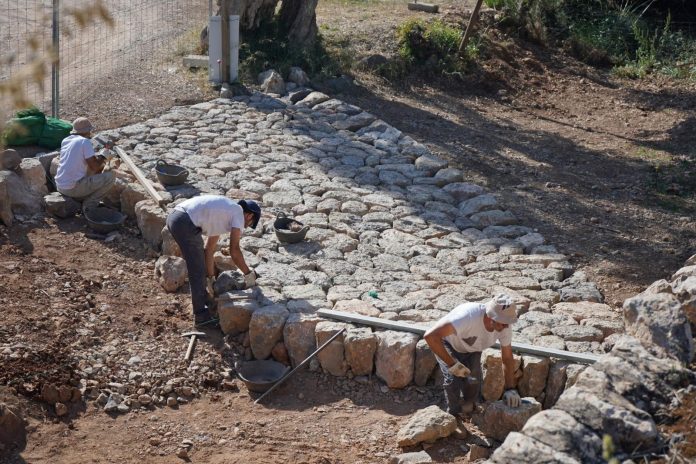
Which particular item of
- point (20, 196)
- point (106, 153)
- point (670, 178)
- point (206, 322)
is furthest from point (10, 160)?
point (670, 178)

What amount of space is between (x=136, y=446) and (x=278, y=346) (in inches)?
63.9

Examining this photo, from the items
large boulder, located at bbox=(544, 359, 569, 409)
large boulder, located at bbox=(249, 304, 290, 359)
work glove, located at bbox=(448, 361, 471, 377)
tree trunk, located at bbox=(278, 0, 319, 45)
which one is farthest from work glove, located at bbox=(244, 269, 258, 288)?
tree trunk, located at bbox=(278, 0, 319, 45)

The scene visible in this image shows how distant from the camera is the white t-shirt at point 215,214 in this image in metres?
8.81

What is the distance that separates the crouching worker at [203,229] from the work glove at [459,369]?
7.72 ft

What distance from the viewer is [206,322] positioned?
9109mm

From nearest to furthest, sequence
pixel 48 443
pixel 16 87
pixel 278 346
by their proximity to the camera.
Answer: pixel 16 87 < pixel 48 443 < pixel 278 346

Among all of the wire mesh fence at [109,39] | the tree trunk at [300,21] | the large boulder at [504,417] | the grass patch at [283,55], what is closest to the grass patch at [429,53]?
the grass patch at [283,55]

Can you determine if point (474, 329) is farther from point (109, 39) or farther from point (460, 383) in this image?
point (109, 39)

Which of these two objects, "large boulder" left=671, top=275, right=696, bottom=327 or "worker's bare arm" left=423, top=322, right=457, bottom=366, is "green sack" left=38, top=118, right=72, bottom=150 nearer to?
"worker's bare arm" left=423, top=322, right=457, bottom=366

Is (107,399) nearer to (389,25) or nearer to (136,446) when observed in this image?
(136,446)

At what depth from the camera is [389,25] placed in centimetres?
1627

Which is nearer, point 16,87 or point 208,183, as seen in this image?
point 16,87

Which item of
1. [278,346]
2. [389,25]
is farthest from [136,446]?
[389,25]

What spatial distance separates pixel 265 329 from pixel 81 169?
3265mm
